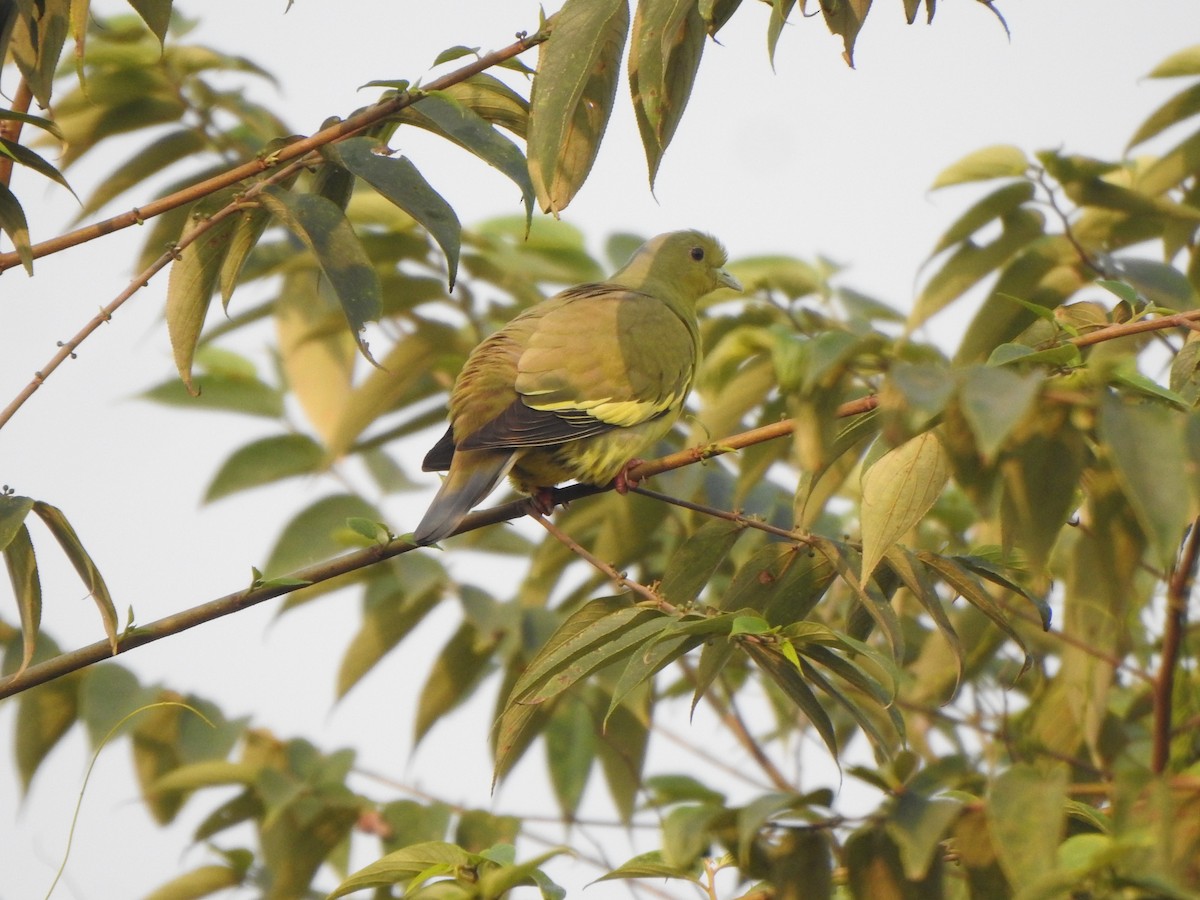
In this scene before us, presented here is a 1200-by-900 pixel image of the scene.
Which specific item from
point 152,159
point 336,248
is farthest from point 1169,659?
point 152,159

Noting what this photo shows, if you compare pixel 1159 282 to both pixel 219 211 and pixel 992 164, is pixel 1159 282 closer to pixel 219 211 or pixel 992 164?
pixel 992 164

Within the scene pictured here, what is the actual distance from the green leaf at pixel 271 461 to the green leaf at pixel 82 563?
2.25 metres

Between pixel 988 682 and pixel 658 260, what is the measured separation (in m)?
1.79

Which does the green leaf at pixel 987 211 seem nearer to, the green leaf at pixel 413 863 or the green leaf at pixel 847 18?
the green leaf at pixel 847 18

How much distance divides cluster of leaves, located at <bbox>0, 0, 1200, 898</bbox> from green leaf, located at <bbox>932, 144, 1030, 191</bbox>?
0.01 meters

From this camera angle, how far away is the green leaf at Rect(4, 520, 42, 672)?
202 centimetres

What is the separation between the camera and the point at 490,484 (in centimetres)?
324

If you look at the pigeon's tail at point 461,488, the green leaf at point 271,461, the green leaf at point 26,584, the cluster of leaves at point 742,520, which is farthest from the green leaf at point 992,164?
the green leaf at point 26,584

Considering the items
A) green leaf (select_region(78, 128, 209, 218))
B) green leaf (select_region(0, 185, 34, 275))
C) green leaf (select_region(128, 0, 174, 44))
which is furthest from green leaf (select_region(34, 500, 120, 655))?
green leaf (select_region(78, 128, 209, 218))

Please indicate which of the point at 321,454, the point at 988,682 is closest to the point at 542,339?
the point at 321,454

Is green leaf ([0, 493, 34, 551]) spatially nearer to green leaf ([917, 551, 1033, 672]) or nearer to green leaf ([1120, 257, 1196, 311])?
green leaf ([917, 551, 1033, 672])

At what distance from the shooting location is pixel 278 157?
212 centimetres

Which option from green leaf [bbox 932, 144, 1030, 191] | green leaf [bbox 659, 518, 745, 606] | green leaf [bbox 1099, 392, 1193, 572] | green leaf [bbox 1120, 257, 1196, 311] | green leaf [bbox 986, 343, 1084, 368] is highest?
green leaf [bbox 932, 144, 1030, 191]

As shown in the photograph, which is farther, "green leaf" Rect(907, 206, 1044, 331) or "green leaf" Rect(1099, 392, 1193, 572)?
"green leaf" Rect(907, 206, 1044, 331)
